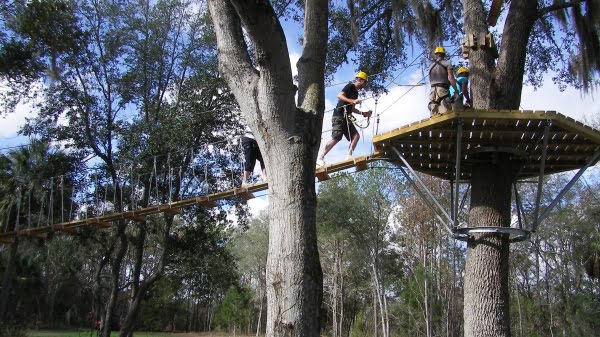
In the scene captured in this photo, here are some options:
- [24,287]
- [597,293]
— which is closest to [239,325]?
[24,287]

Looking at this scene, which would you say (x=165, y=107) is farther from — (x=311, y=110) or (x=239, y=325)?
(x=239, y=325)

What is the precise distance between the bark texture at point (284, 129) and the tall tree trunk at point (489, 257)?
260 cm

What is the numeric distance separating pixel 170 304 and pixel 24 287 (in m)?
14.7

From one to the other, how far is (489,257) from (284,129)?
2.94 metres

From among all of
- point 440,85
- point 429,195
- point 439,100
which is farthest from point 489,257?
point 440,85

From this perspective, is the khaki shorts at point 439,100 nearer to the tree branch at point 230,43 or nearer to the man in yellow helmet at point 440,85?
the man in yellow helmet at point 440,85

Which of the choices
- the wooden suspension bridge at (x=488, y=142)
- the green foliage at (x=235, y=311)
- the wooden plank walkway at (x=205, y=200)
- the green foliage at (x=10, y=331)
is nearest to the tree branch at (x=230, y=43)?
the wooden suspension bridge at (x=488, y=142)

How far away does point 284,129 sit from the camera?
12.1 ft

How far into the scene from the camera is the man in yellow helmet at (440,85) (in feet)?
19.9

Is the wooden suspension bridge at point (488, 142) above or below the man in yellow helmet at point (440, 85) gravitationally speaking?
below

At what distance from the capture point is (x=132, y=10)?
15.9m

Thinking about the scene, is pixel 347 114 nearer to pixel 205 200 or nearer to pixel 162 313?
pixel 205 200

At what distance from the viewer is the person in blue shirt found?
5.91 metres

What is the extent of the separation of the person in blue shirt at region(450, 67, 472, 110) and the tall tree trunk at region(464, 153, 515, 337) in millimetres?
655
